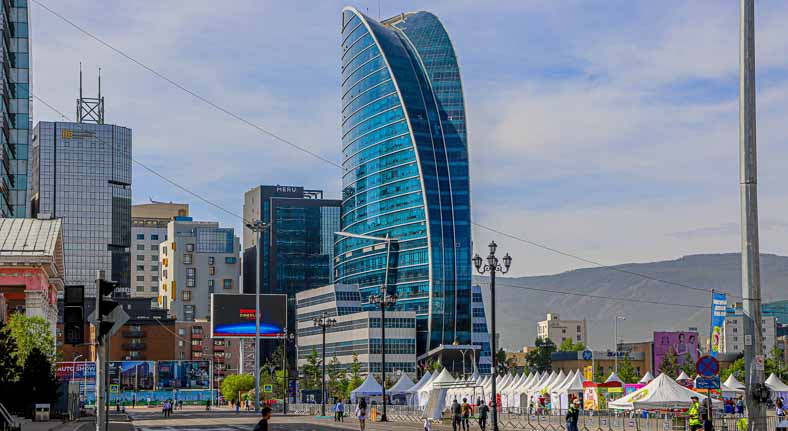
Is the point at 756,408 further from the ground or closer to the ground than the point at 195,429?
further from the ground


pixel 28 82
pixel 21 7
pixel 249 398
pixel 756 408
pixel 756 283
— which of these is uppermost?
pixel 21 7

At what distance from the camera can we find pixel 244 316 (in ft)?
497

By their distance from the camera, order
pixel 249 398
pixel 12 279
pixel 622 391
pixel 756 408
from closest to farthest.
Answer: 1. pixel 756 408
2. pixel 12 279
3. pixel 622 391
4. pixel 249 398

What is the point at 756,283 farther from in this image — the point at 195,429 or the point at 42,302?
the point at 42,302

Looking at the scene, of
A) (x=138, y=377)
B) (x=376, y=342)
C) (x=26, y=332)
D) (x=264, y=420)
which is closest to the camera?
(x=264, y=420)

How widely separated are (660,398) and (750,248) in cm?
4181

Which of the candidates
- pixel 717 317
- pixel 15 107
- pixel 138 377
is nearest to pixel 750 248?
pixel 717 317

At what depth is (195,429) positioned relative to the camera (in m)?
64.9

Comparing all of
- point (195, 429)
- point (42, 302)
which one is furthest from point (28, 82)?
point (195, 429)

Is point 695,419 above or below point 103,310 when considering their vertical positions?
below

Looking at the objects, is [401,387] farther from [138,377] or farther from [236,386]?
[138,377]

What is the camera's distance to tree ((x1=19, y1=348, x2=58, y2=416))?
67925 millimetres

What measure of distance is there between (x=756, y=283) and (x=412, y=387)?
76.4 m

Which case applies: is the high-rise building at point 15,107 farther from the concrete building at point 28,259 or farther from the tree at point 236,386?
the tree at point 236,386
